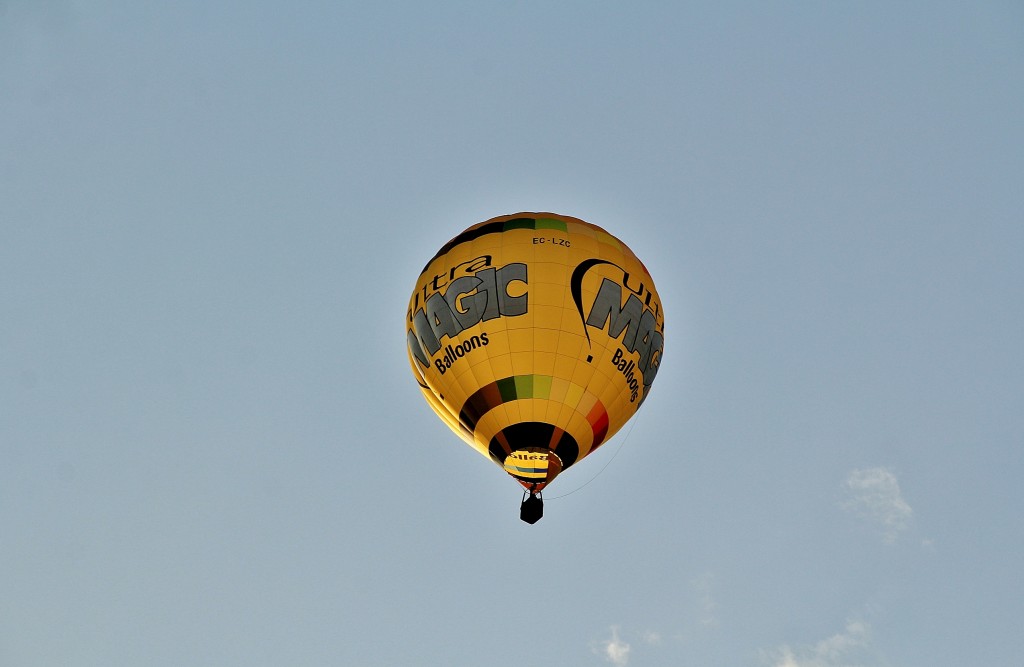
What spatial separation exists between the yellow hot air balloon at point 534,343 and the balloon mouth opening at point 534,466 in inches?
0.8

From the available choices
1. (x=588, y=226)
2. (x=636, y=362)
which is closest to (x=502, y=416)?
(x=636, y=362)

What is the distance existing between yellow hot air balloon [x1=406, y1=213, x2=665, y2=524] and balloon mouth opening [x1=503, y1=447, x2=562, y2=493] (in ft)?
0.06

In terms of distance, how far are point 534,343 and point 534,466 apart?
7.91 feet

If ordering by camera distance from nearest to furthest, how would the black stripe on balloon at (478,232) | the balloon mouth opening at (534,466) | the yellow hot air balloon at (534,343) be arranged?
the balloon mouth opening at (534,466), the yellow hot air balloon at (534,343), the black stripe on balloon at (478,232)

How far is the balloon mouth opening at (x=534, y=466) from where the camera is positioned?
24.5 metres

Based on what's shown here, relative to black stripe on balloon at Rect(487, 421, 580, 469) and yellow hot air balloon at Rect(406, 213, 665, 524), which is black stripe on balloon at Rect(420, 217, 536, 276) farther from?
black stripe on balloon at Rect(487, 421, 580, 469)

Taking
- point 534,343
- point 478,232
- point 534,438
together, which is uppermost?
point 478,232

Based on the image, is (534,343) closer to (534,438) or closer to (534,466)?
(534,438)

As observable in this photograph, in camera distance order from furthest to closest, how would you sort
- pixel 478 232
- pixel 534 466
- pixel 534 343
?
pixel 478 232 → pixel 534 343 → pixel 534 466

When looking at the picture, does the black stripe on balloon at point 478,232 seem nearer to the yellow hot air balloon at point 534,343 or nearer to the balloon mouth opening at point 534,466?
the yellow hot air balloon at point 534,343

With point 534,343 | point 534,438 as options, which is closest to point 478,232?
point 534,343

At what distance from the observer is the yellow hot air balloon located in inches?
973

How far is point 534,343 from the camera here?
24.8 meters

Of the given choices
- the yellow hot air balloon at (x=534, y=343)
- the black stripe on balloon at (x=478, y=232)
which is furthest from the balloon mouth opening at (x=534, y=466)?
the black stripe on balloon at (x=478, y=232)
